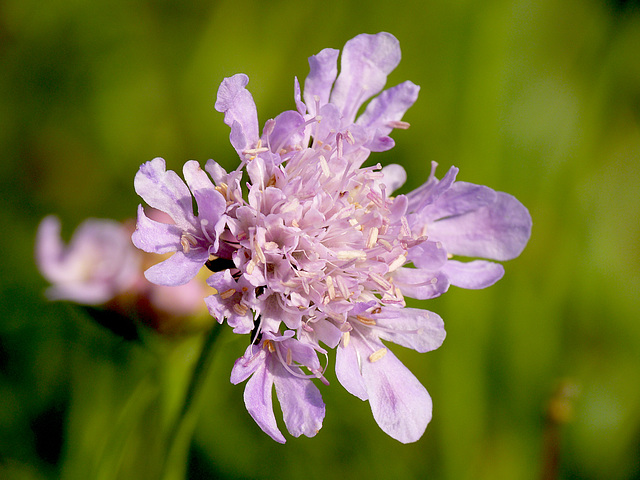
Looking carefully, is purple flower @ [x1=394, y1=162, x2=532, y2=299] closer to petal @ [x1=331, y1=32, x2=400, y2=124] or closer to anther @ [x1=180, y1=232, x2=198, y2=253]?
petal @ [x1=331, y1=32, x2=400, y2=124]

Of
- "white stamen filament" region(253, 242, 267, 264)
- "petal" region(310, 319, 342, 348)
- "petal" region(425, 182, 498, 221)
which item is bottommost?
"petal" region(310, 319, 342, 348)

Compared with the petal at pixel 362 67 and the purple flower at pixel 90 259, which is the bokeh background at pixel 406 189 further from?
the petal at pixel 362 67

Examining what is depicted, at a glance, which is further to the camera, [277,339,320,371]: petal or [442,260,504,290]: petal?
[442,260,504,290]: petal

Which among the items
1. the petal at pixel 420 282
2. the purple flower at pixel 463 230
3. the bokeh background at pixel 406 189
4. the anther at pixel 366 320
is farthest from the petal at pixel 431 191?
the bokeh background at pixel 406 189

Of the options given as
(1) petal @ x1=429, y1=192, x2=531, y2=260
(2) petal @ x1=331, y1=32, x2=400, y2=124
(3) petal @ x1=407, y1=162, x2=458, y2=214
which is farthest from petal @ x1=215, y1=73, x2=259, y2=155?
(1) petal @ x1=429, y1=192, x2=531, y2=260

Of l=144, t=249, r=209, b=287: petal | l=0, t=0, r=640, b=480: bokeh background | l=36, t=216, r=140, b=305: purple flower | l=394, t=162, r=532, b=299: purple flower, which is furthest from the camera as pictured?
l=0, t=0, r=640, b=480: bokeh background

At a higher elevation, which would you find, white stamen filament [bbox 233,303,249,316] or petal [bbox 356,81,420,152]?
petal [bbox 356,81,420,152]
